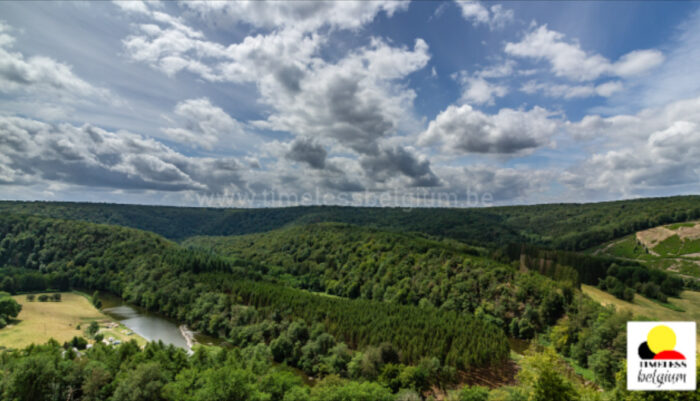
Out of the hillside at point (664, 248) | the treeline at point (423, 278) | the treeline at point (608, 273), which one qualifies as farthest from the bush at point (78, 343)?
the hillside at point (664, 248)

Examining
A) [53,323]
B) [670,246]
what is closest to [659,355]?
[53,323]

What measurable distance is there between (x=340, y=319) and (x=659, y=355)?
6843cm

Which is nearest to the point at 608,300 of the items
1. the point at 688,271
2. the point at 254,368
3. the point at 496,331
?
the point at 496,331

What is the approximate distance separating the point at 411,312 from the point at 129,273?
136 metres

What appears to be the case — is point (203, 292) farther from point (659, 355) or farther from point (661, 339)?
point (661, 339)

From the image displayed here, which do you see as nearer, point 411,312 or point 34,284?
point 411,312

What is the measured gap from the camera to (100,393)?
44281 millimetres

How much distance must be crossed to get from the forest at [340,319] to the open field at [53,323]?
29.3 ft

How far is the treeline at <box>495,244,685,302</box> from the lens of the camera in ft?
367

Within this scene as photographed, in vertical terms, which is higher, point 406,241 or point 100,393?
point 406,241

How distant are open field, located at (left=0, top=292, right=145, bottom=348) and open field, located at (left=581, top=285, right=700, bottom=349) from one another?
153 metres

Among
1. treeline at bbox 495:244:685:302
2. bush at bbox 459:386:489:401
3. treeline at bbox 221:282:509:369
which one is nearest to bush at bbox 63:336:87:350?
treeline at bbox 221:282:509:369

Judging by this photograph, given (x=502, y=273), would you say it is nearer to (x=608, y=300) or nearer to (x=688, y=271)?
(x=608, y=300)

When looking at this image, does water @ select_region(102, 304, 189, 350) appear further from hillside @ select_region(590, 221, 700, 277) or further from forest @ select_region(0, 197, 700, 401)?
hillside @ select_region(590, 221, 700, 277)
